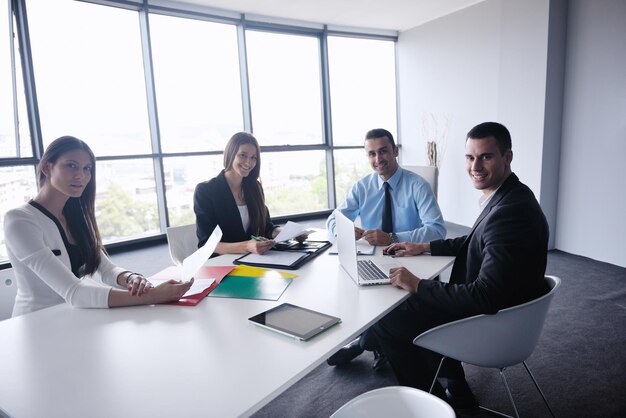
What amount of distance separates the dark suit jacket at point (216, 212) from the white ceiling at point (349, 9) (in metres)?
3.24

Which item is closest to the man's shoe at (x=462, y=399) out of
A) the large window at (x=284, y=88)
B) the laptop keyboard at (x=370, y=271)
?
the laptop keyboard at (x=370, y=271)

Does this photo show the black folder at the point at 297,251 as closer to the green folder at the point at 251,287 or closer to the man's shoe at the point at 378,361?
the green folder at the point at 251,287

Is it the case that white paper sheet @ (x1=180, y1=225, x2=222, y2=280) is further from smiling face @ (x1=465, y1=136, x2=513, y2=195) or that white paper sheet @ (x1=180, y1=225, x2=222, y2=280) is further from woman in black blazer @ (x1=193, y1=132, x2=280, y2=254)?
smiling face @ (x1=465, y1=136, x2=513, y2=195)

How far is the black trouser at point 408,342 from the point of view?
176cm

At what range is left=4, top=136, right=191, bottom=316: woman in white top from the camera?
1500 millimetres

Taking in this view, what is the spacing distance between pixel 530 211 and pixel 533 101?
328cm

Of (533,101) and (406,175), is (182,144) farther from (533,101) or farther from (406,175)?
(533,101)

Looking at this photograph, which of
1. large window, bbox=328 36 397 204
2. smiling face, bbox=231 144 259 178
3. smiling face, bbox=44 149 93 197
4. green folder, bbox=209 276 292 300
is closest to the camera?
green folder, bbox=209 276 292 300

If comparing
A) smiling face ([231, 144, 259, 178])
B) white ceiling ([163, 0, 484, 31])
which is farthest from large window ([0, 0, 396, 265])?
smiling face ([231, 144, 259, 178])

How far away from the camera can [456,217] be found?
18.8 ft

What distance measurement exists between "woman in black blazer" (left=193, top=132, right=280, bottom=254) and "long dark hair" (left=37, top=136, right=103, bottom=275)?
63 centimetres

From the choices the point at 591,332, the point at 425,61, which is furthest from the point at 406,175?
the point at 425,61

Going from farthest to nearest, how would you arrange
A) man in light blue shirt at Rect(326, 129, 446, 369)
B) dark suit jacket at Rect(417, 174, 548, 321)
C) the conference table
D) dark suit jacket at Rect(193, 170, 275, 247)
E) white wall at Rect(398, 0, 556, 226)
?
white wall at Rect(398, 0, 556, 226) < dark suit jacket at Rect(193, 170, 275, 247) < man in light blue shirt at Rect(326, 129, 446, 369) < dark suit jacket at Rect(417, 174, 548, 321) < the conference table

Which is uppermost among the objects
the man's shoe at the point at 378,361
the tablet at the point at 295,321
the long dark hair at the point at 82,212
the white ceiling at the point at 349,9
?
the white ceiling at the point at 349,9
